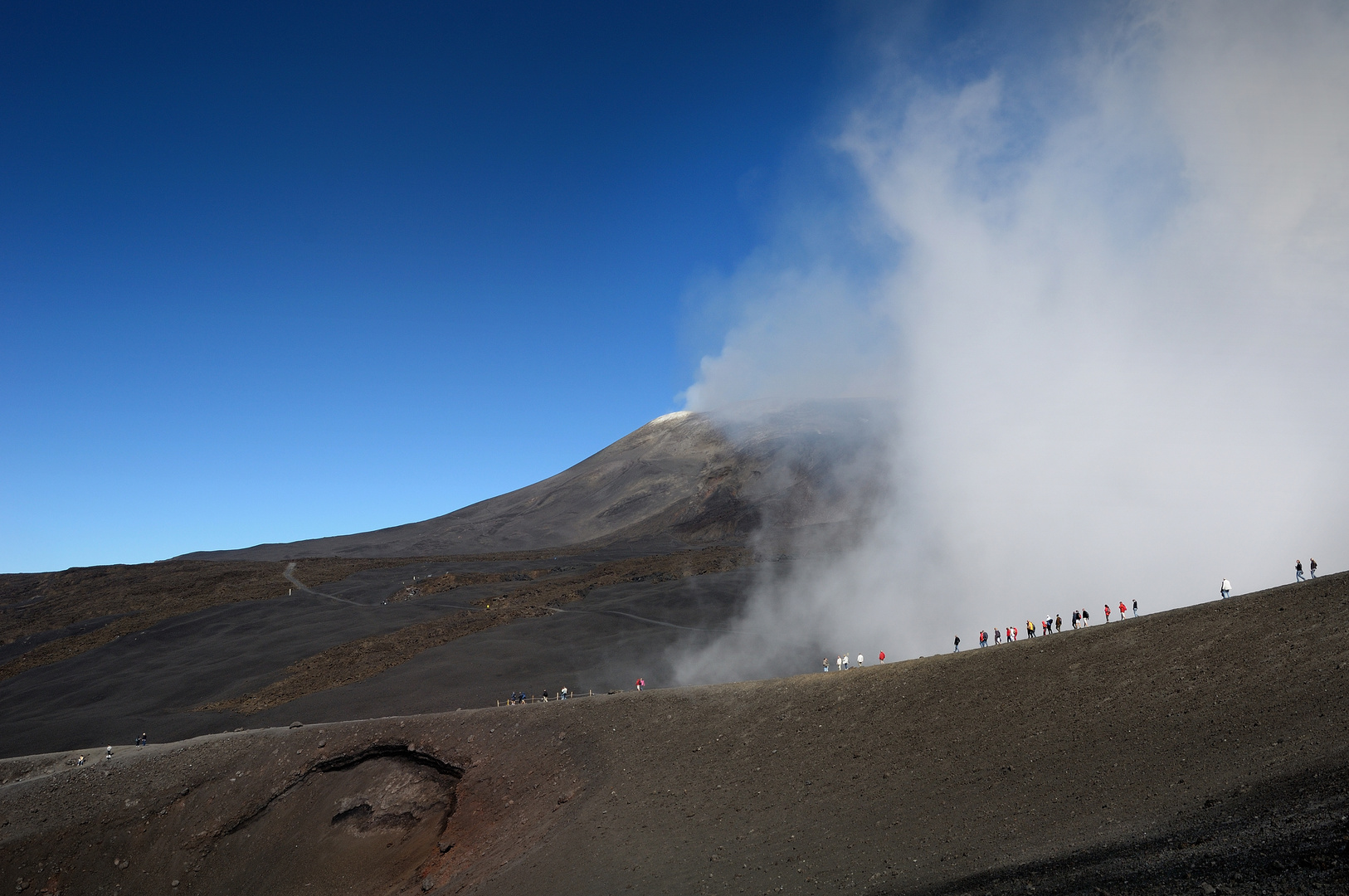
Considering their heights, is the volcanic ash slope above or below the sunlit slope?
below

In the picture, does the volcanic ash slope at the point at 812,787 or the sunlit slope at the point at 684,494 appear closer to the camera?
the volcanic ash slope at the point at 812,787

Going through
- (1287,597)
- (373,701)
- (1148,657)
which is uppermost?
(1287,597)

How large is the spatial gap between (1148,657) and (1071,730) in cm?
425

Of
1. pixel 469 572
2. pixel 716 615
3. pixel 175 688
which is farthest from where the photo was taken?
pixel 469 572

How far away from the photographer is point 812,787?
20047mm

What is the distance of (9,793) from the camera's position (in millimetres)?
Result: 29609

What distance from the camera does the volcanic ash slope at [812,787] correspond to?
13.1 metres

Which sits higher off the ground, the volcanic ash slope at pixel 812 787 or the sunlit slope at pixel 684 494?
the sunlit slope at pixel 684 494

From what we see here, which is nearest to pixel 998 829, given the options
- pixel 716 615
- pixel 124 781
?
pixel 124 781

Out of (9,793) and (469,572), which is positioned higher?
(469,572)

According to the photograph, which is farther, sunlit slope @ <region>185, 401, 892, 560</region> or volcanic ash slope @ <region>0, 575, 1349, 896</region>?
sunlit slope @ <region>185, 401, 892, 560</region>

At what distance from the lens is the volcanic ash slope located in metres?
13.1

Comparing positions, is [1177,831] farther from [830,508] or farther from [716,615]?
[830,508]

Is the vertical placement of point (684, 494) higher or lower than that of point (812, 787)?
higher
